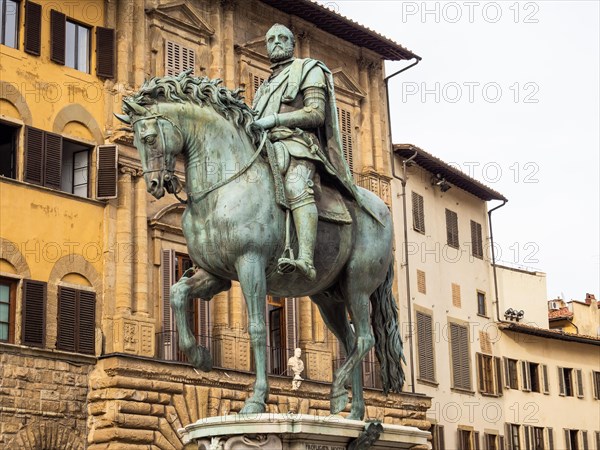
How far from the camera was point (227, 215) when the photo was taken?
8.53m

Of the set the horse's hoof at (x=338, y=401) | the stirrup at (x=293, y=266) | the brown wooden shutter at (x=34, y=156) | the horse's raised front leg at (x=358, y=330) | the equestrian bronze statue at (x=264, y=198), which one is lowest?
the horse's hoof at (x=338, y=401)

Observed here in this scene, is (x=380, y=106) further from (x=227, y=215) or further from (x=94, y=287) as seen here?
(x=227, y=215)

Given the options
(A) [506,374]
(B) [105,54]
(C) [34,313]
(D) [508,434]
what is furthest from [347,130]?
(D) [508,434]

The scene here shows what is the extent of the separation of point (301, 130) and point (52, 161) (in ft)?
50.2

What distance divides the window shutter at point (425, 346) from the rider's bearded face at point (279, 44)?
81.0 feet

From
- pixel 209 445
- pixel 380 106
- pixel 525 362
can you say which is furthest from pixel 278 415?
pixel 525 362

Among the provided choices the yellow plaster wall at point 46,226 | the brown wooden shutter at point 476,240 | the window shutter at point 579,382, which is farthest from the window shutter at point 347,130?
the window shutter at point 579,382

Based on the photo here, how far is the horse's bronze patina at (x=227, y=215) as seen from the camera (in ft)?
28.1

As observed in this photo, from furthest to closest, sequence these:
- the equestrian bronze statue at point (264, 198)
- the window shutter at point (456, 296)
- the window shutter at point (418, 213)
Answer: the window shutter at point (456, 296), the window shutter at point (418, 213), the equestrian bronze statue at point (264, 198)

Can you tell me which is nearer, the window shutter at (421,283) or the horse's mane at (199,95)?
the horse's mane at (199,95)

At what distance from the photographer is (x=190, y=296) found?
28.8 feet

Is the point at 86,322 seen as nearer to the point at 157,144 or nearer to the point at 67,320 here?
the point at 67,320

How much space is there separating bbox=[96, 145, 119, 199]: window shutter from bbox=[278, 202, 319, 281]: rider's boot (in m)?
16.3

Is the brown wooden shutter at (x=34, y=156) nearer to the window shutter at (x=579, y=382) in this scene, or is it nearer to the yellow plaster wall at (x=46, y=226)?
the yellow plaster wall at (x=46, y=226)
